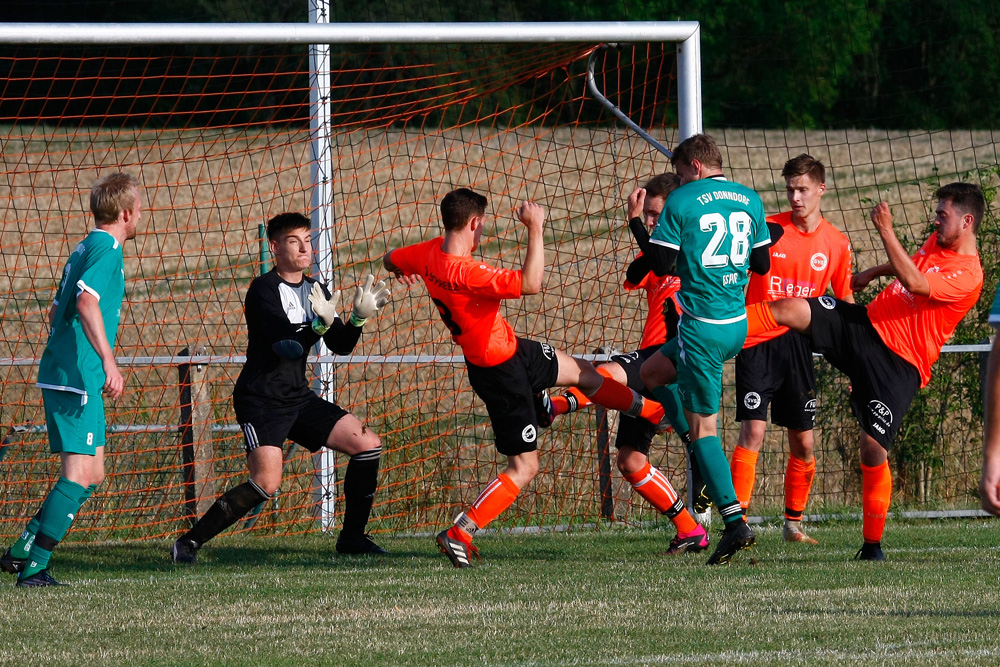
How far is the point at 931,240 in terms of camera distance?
670 centimetres

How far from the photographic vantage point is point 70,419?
579 centimetres

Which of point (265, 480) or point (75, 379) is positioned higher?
point (75, 379)

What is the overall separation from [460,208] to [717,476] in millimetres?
1849

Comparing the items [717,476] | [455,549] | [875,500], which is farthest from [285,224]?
[875,500]

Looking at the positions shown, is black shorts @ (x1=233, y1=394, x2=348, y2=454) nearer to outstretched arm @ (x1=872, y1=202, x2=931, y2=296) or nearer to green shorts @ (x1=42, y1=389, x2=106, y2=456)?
green shorts @ (x1=42, y1=389, x2=106, y2=456)

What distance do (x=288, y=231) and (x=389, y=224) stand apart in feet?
52.9

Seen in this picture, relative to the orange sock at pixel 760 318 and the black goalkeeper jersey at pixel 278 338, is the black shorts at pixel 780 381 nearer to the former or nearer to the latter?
the orange sock at pixel 760 318

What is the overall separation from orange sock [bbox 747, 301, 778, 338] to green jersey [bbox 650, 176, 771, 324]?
0.59m

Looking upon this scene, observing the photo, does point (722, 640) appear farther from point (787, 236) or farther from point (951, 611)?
point (787, 236)

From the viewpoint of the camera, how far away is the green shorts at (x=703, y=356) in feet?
20.1

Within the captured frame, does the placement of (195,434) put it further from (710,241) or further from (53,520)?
(710,241)

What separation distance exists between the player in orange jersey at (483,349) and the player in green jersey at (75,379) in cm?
155

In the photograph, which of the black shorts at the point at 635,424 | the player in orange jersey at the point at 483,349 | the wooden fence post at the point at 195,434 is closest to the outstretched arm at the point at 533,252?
the player in orange jersey at the point at 483,349

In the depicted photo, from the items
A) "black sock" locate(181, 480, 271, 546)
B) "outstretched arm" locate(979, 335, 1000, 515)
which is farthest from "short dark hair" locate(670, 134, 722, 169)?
"outstretched arm" locate(979, 335, 1000, 515)
